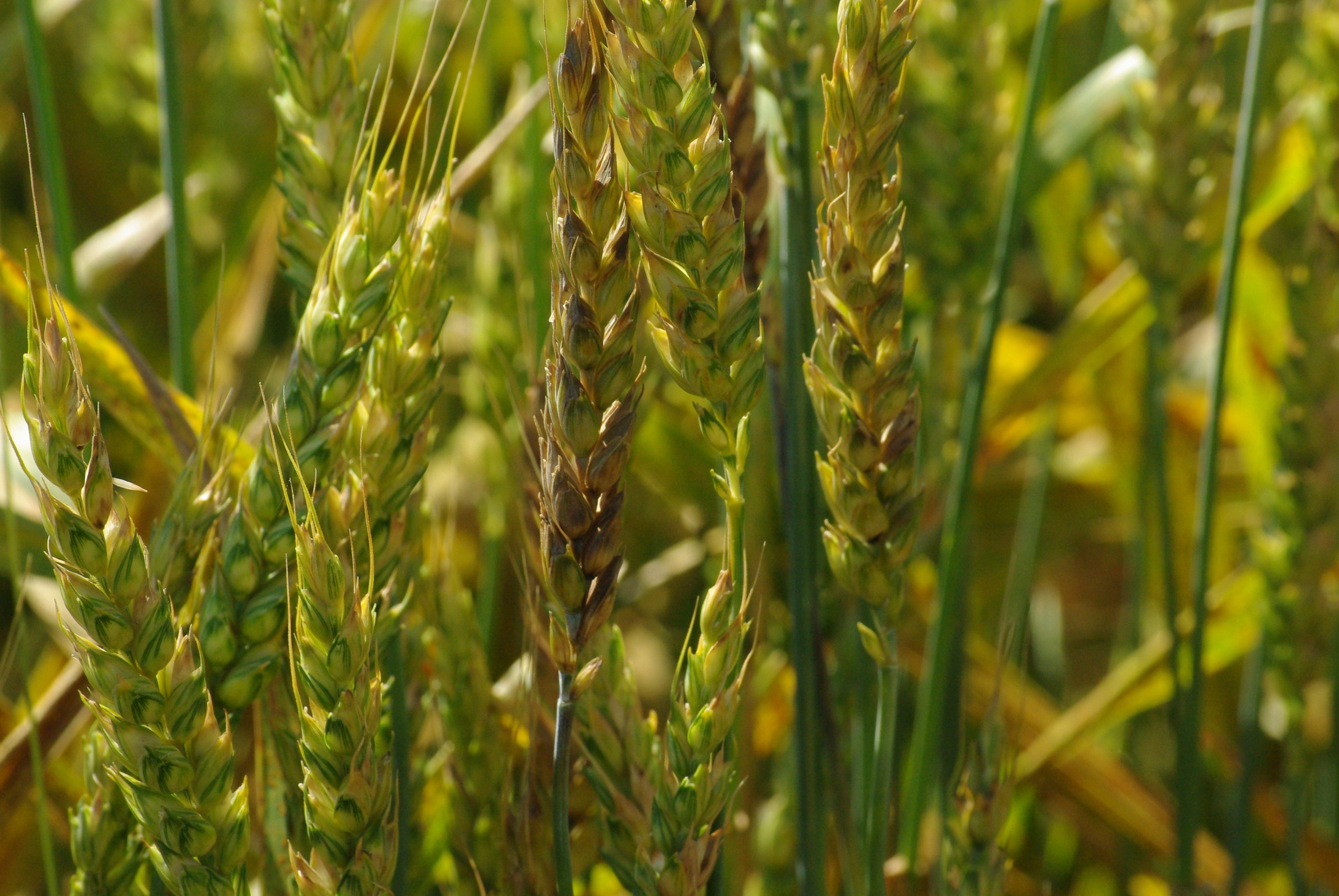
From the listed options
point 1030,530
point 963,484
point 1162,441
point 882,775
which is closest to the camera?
point 882,775

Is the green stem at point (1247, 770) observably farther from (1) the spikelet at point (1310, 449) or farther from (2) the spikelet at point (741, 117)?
(2) the spikelet at point (741, 117)

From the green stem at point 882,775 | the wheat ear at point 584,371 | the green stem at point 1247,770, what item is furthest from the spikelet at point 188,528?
the green stem at point 1247,770

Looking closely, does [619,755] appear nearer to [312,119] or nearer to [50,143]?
[312,119]

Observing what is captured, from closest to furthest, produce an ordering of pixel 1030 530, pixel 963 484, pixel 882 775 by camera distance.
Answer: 1. pixel 882 775
2. pixel 963 484
3. pixel 1030 530

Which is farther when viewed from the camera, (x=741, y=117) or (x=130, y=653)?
(x=741, y=117)

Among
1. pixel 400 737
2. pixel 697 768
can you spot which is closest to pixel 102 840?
pixel 400 737

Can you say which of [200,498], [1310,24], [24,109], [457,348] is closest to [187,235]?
[200,498]
